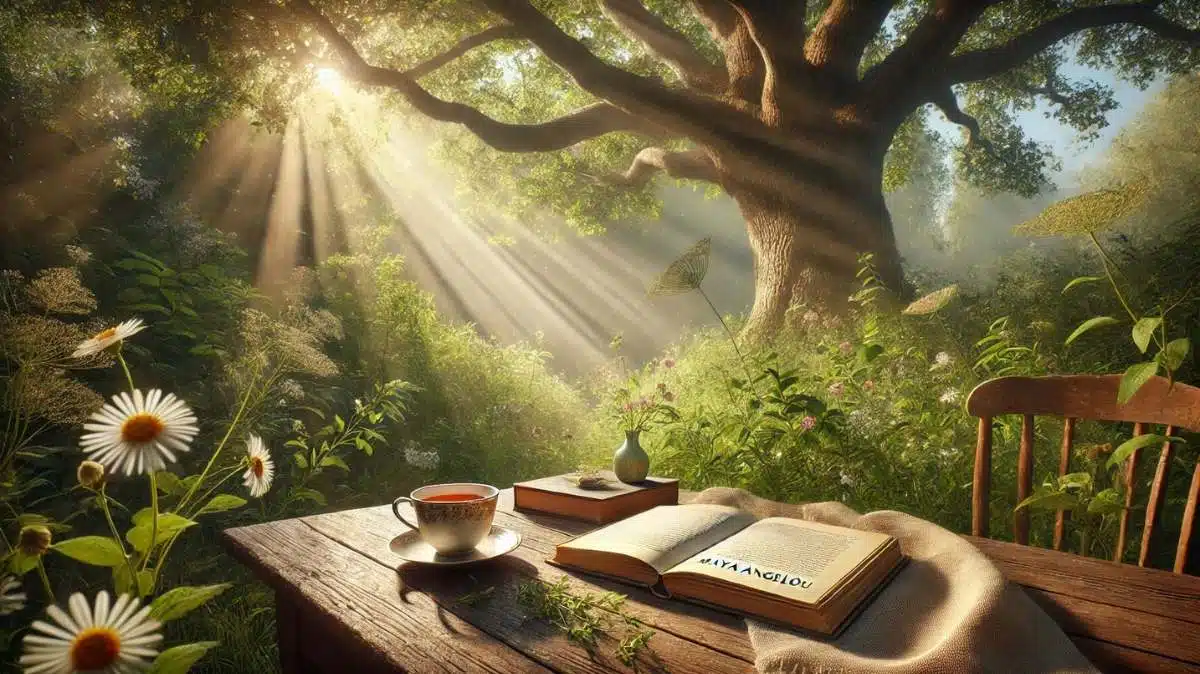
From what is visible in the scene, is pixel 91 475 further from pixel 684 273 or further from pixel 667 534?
pixel 684 273

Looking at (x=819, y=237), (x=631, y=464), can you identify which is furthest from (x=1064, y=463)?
(x=819, y=237)

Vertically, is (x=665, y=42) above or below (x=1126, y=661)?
above

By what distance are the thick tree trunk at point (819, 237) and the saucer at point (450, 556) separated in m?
5.21

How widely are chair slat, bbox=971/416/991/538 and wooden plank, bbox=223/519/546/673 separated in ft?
4.95

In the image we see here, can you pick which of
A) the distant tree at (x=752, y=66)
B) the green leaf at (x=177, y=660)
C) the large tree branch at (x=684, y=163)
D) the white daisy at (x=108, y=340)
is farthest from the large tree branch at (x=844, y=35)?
the green leaf at (x=177, y=660)

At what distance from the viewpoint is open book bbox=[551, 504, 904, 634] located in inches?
36.3

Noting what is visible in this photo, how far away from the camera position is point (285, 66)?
19.3 feet

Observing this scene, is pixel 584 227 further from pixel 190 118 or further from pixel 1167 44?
pixel 1167 44

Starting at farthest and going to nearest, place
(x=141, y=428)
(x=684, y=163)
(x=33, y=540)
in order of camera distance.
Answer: (x=684, y=163) < (x=141, y=428) < (x=33, y=540)

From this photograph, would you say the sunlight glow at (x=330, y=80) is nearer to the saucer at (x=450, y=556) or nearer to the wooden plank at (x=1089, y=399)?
the saucer at (x=450, y=556)

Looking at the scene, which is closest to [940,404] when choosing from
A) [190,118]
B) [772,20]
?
[772,20]

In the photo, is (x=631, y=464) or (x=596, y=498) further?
(x=631, y=464)

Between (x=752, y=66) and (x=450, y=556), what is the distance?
264 inches

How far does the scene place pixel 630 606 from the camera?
40.4 inches
